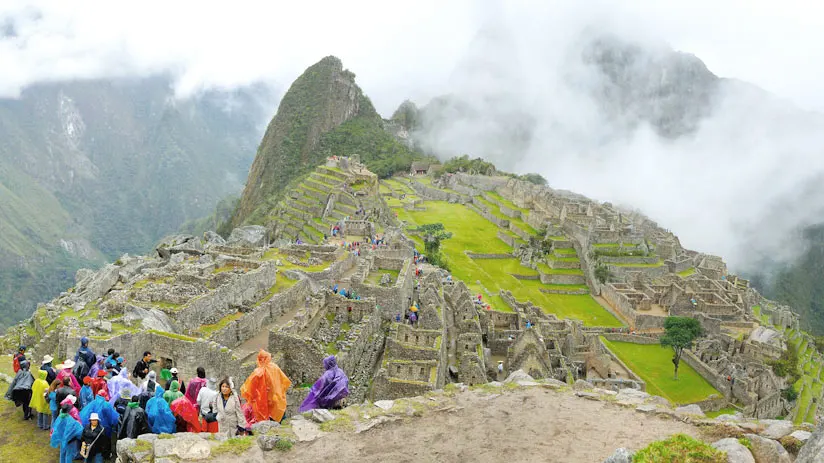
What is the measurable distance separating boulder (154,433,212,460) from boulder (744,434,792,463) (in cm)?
810

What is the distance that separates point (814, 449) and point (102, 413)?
33.6ft

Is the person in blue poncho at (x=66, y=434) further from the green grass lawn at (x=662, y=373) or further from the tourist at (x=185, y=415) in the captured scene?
the green grass lawn at (x=662, y=373)

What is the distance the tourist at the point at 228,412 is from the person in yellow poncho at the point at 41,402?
367cm

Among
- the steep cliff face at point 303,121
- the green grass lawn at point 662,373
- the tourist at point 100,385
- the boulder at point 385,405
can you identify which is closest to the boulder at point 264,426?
the boulder at point 385,405

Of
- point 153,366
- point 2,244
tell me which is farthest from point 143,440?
point 2,244

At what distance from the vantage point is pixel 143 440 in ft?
28.9

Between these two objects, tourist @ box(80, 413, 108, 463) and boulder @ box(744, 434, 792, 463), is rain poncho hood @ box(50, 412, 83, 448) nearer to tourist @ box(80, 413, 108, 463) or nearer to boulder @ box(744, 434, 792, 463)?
tourist @ box(80, 413, 108, 463)

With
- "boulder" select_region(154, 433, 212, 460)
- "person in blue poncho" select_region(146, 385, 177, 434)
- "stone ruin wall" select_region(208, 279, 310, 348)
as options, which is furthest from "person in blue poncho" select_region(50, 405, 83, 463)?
"stone ruin wall" select_region(208, 279, 310, 348)

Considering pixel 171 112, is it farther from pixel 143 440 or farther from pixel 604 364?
pixel 143 440

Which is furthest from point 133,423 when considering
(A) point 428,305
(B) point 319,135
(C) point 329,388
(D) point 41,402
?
(B) point 319,135

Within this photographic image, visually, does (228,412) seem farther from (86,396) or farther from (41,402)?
(41,402)

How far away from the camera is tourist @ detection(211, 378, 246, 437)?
955 centimetres

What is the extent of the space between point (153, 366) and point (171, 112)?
328ft

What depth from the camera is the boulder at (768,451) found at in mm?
7965
